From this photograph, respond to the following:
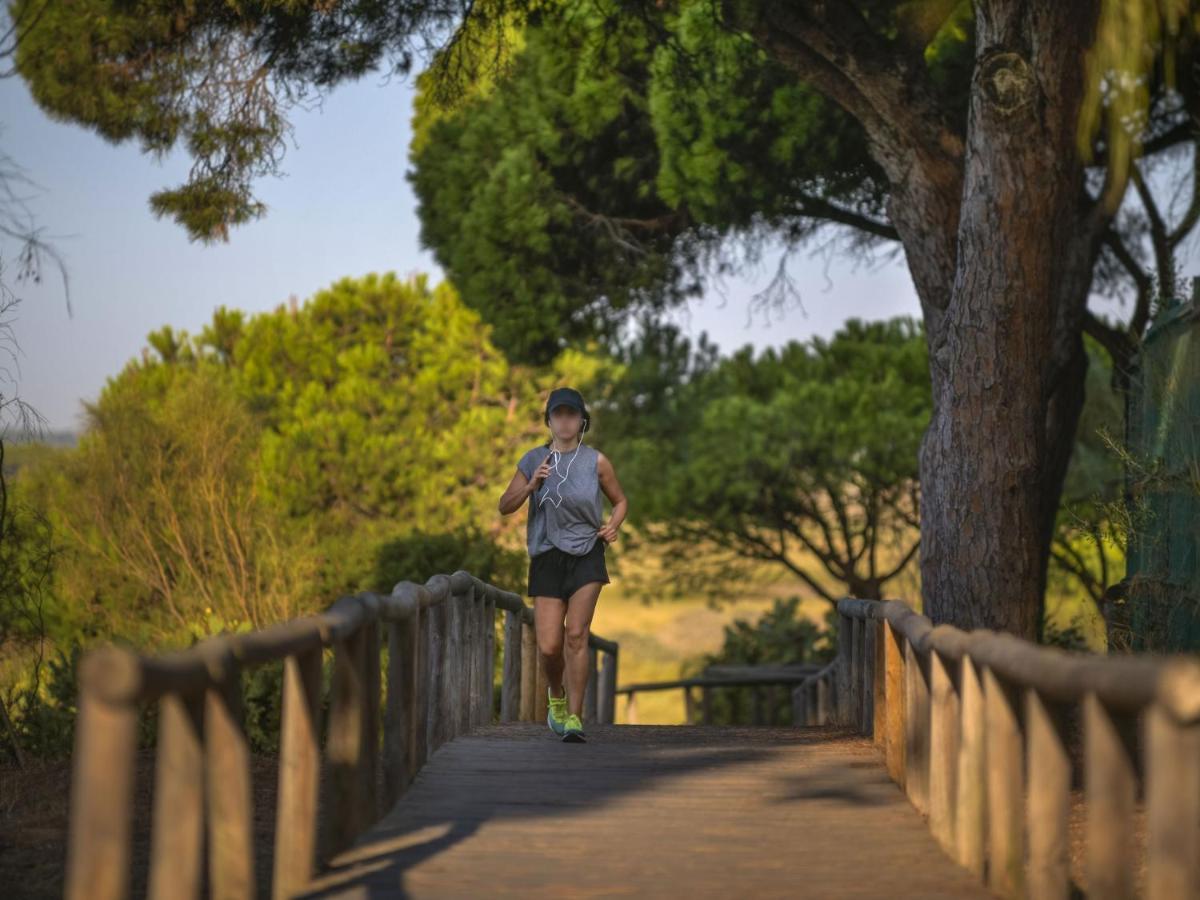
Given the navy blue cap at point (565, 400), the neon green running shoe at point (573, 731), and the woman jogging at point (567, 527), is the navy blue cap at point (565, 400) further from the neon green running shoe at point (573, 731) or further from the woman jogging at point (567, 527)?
the neon green running shoe at point (573, 731)

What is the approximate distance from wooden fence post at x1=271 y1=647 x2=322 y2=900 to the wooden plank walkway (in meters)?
0.12

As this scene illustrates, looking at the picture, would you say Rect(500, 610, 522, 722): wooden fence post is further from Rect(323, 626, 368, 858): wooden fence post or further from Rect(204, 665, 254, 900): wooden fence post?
Rect(204, 665, 254, 900): wooden fence post

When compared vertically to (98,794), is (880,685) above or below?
above

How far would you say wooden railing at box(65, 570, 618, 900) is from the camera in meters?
3.30

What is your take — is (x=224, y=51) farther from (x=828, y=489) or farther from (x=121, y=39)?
(x=828, y=489)

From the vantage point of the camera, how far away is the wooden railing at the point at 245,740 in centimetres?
330

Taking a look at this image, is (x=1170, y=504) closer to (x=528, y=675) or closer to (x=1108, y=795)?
(x=1108, y=795)

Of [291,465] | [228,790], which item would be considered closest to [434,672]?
[228,790]

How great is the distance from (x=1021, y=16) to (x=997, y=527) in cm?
309

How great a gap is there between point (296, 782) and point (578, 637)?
12.1 ft

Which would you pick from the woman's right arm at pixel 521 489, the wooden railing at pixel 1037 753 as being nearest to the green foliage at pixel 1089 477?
the woman's right arm at pixel 521 489

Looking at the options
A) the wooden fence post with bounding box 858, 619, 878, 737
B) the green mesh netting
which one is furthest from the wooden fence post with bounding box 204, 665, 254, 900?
the green mesh netting

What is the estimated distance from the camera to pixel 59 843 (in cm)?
688

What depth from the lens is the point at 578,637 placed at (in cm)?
846
